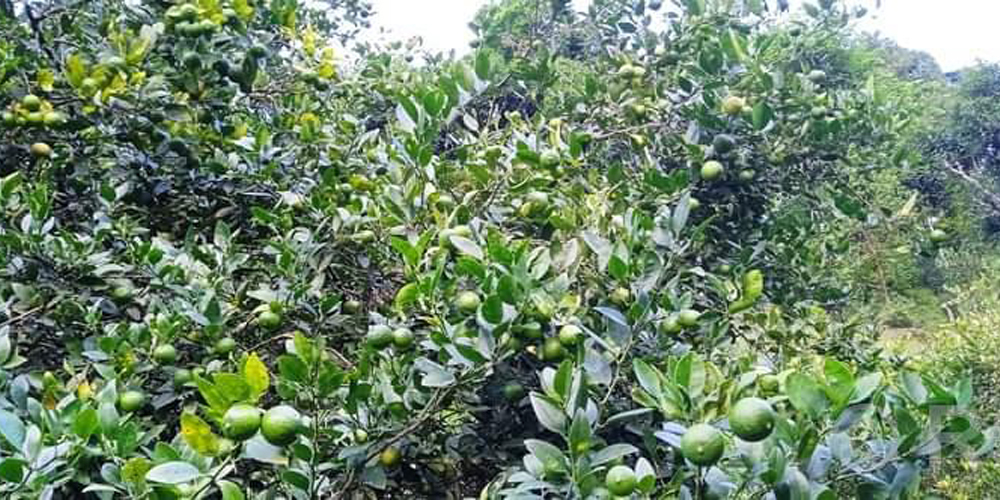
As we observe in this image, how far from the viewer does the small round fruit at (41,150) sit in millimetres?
1625

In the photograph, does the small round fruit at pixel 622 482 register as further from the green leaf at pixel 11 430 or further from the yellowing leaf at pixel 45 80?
the yellowing leaf at pixel 45 80

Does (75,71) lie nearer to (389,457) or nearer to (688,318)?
(389,457)

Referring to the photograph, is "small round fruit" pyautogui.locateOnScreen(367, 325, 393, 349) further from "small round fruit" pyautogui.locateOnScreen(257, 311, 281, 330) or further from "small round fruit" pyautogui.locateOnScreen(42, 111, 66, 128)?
"small round fruit" pyautogui.locateOnScreen(42, 111, 66, 128)

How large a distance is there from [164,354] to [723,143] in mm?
1207

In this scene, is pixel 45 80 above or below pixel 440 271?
above

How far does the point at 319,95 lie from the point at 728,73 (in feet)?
3.63

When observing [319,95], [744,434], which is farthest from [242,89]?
[744,434]

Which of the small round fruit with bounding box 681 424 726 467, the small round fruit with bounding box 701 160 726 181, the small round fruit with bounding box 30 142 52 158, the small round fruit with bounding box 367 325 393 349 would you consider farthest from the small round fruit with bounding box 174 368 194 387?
the small round fruit with bounding box 701 160 726 181

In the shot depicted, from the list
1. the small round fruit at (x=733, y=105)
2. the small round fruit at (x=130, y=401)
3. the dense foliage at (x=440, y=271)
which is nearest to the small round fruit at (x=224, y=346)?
the dense foliage at (x=440, y=271)

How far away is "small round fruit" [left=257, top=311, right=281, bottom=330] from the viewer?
1276mm

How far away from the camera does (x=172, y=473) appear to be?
0.71 m

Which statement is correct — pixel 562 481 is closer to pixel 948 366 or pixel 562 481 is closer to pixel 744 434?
pixel 744 434

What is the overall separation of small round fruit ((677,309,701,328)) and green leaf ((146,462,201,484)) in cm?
67

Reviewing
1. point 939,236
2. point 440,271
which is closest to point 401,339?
point 440,271
